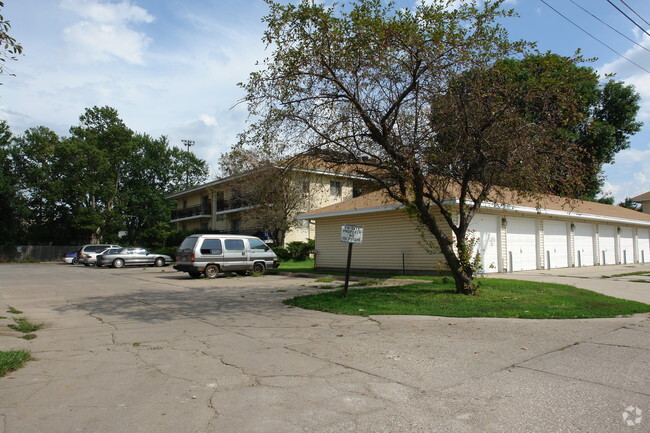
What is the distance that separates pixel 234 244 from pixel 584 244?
19.7 metres

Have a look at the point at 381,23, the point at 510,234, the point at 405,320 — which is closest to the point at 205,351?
the point at 405,320

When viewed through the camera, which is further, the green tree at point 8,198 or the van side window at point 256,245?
the green tree at point 8,198

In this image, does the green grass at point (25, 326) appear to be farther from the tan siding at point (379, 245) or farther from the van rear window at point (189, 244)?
the tan siding at point (379, 245)

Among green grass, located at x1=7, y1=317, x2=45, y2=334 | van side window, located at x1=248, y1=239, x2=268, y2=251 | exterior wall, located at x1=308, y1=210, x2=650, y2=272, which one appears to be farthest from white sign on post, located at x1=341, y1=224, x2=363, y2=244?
van side window, located at x1=248, y1=239, x2=268, y2=251

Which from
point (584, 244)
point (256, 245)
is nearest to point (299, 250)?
point (256, 245)

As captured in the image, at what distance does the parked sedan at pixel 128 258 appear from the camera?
31.3m

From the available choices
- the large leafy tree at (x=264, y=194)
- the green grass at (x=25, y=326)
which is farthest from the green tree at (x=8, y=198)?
the green grass at (x=25, y=326)

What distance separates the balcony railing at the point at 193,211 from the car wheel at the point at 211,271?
85.4 ft

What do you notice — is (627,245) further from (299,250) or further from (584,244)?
(299,250)

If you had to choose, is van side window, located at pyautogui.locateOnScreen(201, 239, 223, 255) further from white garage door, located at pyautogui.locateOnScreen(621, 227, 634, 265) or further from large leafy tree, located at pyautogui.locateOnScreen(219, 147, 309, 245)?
white garage door, located at pyautogui.locateOnScreen(621, 227, 634, 265)

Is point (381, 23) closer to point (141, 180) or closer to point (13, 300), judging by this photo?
point (13, 300)

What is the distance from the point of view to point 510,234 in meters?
20.3

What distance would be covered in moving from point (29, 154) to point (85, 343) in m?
52.7

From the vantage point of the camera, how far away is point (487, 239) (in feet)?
62.5
